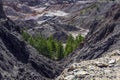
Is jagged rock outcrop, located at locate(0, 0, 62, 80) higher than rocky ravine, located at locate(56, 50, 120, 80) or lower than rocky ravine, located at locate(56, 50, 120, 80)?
lower

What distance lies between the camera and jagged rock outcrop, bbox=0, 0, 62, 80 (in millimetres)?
44125

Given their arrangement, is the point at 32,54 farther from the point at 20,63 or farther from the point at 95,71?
the point at 95,71

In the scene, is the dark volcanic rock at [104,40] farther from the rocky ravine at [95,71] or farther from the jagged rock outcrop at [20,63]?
the rocky ravine at [95,71]

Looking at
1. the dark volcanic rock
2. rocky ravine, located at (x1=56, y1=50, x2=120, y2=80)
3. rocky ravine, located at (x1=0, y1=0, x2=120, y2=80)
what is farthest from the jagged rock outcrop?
rocky ravine, located at (x1=56, y1=50, x2=120, y2=80)

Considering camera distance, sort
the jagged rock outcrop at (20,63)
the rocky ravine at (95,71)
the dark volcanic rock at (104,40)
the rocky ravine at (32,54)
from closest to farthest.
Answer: the rocky ravine at (95,71) < the jagged rock outcrop at (20,63) < the rocky ravine at (32,54) < the dark volcanic rock at (104,40)

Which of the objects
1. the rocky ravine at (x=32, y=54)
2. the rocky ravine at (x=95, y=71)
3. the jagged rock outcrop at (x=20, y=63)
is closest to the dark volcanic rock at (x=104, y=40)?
the rocky ravine at (x=32, y=54)

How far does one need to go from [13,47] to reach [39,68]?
5.71 meters

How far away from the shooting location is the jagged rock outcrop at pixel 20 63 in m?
44.1

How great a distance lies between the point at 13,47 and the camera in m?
55.6

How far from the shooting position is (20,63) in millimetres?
49969

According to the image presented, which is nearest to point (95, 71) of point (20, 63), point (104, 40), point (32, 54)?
point (20, 63)

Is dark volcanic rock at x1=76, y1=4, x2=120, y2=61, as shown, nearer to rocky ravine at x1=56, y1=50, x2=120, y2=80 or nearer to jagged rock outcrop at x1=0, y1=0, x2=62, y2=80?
jagged rock outcrop at x1=0, y1=0, x2=62, y2=80

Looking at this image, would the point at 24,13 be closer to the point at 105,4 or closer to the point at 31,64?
the point at 105,4

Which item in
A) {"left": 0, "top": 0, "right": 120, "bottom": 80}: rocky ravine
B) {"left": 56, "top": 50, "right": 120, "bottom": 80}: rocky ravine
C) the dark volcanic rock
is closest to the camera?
{"left": 56, "top": 50, "right": 120, "bottom": 80}: rocky ravine
